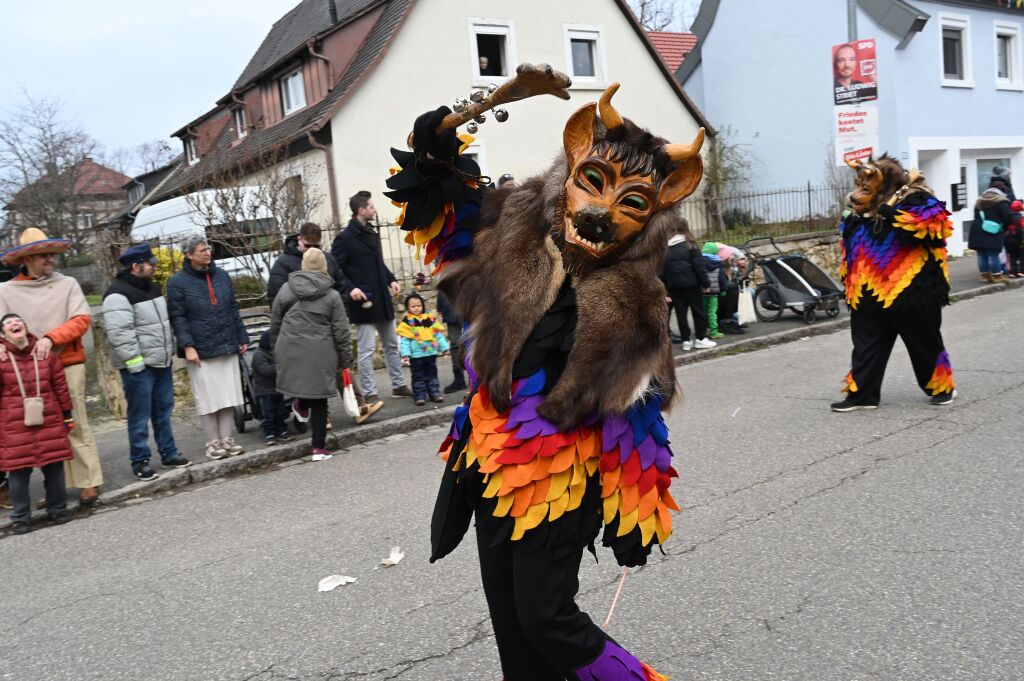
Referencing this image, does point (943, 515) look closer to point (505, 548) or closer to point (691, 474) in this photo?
point (691, 474)

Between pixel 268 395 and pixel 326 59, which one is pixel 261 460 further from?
pixel 326 59

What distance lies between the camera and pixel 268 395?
7617mm

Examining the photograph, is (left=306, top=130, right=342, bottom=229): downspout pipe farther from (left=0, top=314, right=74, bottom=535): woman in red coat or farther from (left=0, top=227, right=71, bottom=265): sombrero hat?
(left=0, top=314, right=74, bottom=535): woman in red coat

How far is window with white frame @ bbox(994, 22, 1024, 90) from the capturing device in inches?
875

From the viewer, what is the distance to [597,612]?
3.75 meters

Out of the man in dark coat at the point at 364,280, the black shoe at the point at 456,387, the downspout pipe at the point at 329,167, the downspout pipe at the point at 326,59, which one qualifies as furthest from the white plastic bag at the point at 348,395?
the downspout pipe at the point at 326,59

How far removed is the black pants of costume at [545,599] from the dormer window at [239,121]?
891 inches

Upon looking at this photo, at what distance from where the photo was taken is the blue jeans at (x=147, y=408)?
22.0 feet

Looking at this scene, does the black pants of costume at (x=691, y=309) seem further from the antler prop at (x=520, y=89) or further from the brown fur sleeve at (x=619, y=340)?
the brown fur sleeve at (x=619, y=340)

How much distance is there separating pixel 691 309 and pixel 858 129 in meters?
4.22

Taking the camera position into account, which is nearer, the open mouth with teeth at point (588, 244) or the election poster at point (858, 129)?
the open mouth with teeth at point (588, 244)

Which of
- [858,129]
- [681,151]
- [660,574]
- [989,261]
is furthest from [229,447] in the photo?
[989,261]

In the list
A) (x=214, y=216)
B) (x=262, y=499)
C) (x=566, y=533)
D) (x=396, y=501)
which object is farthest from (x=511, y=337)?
(x=214, y=216)

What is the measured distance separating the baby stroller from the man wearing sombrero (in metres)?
9.67
